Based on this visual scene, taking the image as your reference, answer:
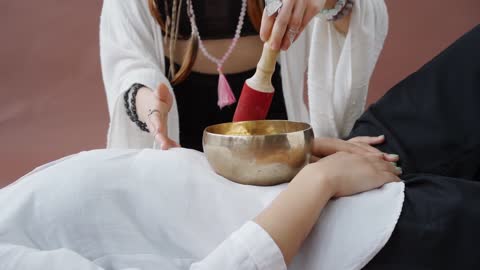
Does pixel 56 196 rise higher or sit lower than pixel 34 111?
higher

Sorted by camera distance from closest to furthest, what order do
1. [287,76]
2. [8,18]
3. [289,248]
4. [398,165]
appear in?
[289,248]
[398,165]
[287,76]
[8,18]

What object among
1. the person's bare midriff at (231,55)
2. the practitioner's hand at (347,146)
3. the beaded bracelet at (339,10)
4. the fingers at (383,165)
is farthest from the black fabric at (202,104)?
the fingers at (383,165)

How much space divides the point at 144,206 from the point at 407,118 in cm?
44

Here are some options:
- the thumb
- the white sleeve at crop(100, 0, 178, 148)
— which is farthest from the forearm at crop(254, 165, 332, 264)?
the white sleeve at crop(100, 0, 178, 148)

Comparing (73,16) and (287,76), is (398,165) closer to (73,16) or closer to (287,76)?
(287,76)

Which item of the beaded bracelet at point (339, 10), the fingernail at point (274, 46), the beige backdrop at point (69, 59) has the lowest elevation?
the beige backdrop at point (69, 59)

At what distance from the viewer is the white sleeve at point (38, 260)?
1.86 feet

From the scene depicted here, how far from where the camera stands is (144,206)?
0.66 metres

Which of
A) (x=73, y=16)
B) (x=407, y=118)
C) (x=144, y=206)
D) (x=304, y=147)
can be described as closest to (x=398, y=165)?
(x=407, y=118)

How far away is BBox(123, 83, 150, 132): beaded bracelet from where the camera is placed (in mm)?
1057

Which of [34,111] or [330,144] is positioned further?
[34,111]

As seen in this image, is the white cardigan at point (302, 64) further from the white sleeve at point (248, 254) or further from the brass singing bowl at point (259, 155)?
the white sleeve at point (248, 254)

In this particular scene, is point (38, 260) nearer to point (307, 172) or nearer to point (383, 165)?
point (307, 172)

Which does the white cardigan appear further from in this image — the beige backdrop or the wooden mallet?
the beige backdrop
